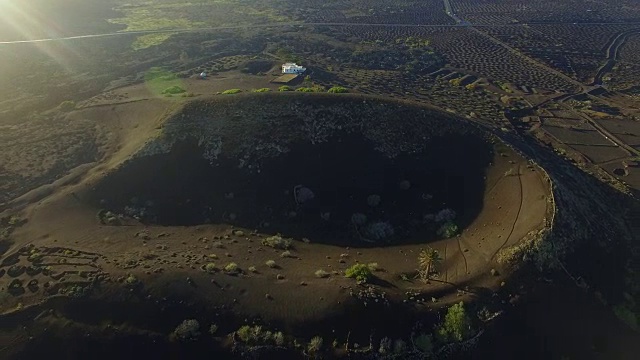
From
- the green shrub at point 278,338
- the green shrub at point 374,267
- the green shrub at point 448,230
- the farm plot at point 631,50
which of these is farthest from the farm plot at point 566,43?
the green shrub at point 278,338

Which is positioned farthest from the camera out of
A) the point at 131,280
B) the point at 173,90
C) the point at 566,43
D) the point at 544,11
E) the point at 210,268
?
the point at 544,11

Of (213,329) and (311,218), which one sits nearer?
(213,329)

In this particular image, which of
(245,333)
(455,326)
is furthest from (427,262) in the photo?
(245,333)

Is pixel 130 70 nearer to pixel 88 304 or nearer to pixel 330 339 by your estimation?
pixel 88 304

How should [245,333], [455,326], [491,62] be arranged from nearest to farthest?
[245,333], [455,326], [491,62]

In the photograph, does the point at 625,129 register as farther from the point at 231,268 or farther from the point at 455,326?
the point at 231,268

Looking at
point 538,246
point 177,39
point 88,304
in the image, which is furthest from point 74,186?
point 177,39

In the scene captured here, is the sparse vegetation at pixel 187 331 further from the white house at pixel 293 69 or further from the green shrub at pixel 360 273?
the white house at pixel 293 69
